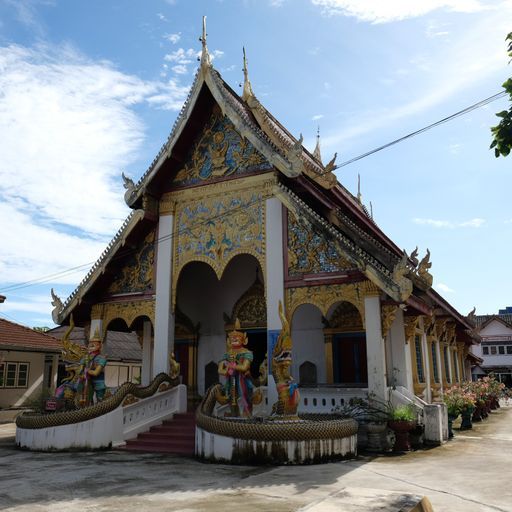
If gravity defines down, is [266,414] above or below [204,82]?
below

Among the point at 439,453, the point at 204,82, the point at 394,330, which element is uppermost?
the point at 204,82

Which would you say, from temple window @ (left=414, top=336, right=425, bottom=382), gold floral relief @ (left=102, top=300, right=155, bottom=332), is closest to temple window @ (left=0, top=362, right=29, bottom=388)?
gold floral relief @ (left=102, top=300, right=155, bottom=332)

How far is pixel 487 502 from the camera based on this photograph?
571 cm

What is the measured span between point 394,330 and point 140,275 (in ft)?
20.6

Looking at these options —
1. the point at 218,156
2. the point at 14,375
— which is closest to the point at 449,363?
the point at 218,156

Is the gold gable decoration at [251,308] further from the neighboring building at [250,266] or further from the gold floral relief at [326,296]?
the gold floral relief at [326,296]

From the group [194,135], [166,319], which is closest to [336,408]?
[166,319]

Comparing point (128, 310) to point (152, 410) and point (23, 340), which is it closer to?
point (152, 410)

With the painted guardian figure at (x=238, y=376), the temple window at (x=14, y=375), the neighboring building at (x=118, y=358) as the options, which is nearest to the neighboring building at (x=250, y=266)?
the painted guardian figure at (x=238, y=376)

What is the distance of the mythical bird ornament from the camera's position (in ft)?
29.7

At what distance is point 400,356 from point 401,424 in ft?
7.08

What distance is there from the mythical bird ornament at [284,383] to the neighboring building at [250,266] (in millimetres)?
1639

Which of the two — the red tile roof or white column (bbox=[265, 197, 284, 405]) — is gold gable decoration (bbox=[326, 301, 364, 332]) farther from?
the red tile roof

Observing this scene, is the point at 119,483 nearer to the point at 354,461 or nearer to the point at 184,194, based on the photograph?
the point at 354,461
